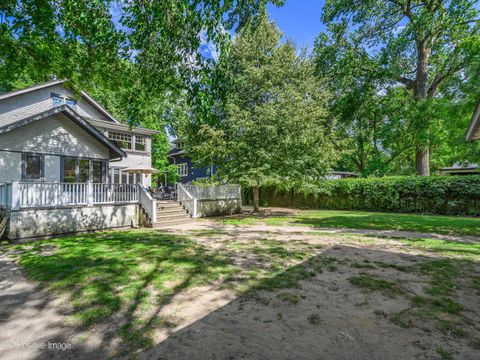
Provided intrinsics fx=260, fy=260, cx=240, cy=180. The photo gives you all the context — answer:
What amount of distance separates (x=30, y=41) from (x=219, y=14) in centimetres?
689

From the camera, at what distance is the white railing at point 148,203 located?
1216 centimetres

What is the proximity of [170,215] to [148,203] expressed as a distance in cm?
147

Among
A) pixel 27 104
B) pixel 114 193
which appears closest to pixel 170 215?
pixel 114 193

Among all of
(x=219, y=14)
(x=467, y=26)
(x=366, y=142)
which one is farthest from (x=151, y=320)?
(x=366, y=142)

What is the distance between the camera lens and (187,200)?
1515 centimetres

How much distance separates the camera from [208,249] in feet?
23.5

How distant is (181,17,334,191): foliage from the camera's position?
14547mm

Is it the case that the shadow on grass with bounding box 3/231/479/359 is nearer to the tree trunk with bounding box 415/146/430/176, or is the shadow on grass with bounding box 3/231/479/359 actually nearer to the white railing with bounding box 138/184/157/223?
the white railing with bounding box 138/184/157/223

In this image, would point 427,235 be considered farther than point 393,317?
Yes

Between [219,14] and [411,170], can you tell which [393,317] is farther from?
[411,170]

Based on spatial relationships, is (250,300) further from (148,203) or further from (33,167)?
(33,167)

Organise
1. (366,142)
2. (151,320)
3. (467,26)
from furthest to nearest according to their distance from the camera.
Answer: (366,142)
(467,26)
(151,320)

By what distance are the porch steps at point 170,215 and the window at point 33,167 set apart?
5637 millimetres

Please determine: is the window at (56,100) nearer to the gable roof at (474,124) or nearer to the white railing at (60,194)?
the white railing at (60,194)
